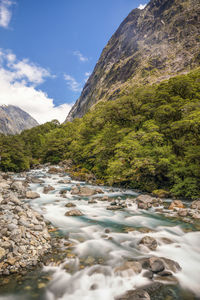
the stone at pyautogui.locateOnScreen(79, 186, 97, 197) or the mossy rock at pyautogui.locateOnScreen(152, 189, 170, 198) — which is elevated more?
the mossy rock at pyautogui.locateOnScreen(152, 189, 170, 198)

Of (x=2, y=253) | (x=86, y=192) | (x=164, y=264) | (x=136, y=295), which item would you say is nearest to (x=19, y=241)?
(x=2, y=253)

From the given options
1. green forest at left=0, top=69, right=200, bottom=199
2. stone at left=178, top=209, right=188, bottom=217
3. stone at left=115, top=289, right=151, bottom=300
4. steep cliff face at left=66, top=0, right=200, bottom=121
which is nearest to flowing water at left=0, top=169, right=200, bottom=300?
stone at left=115, top=289, right=151, bottom=300

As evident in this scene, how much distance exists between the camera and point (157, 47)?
4921 inches

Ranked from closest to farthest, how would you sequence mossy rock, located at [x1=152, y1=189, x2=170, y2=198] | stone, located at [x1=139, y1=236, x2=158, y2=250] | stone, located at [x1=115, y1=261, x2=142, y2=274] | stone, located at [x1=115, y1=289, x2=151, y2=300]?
stone, located at [x1=115, y1=289, x2=151, y2=300] → stone, located at [x1=115, y1=261, x2=142, y2=274] → stone, located at [x1=139, y1=236, x2=158, y2=250] → mossy rock, located at [x1=152, y1=189, x2=170, y2=198]

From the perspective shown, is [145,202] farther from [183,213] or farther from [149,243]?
[149,243]

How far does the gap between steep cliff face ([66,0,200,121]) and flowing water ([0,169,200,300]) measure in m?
99.2

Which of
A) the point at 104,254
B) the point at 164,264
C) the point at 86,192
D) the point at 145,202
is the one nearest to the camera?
the point at 164,264

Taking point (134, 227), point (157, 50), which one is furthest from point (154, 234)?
point (157, 50)

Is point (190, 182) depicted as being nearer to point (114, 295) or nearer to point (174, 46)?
point (114, 295)

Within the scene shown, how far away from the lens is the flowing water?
5.76 metres

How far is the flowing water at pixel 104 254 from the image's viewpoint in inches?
227

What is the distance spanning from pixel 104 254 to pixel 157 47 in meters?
145

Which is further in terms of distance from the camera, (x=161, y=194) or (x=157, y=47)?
(x=157, y=47)

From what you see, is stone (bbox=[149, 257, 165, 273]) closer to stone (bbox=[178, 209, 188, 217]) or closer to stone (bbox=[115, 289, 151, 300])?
stone (bbox=[115, 289, 151, 300])
